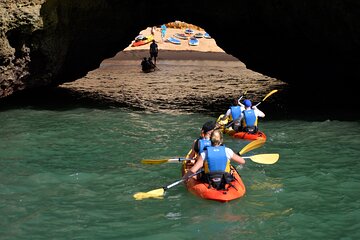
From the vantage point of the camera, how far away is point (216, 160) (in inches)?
376

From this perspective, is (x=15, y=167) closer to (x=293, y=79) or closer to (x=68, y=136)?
(x=68, y=136)

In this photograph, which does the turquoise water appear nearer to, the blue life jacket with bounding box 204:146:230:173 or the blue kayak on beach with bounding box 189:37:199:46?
the blue life jacket with bounding box 204:146:230:173

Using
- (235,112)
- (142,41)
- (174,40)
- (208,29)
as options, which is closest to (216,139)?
(235,112)

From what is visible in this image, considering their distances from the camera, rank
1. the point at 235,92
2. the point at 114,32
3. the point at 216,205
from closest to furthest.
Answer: the point at 216,205, the point at 114,32, the point at 235,92

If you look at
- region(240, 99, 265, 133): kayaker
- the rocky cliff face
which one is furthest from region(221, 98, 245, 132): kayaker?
the rocky cliff face

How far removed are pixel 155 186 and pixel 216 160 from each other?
1600mm

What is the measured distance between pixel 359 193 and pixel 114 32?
13954 millimetres

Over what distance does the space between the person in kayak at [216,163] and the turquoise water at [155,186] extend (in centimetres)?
46

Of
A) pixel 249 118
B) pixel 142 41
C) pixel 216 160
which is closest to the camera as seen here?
pixel 216 160

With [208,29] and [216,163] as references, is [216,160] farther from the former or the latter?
[208,29]

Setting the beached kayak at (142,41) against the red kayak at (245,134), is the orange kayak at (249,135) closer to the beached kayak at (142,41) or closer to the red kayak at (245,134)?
the red kayak at (245,134)

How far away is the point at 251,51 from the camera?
22859mm

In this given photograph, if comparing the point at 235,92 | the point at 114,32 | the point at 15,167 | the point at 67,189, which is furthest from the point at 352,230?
the point at 235,92

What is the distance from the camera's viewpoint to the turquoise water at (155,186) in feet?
26.9
